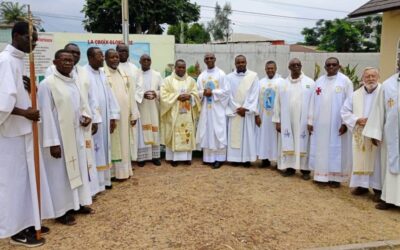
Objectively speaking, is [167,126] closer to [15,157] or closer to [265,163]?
[265,163]

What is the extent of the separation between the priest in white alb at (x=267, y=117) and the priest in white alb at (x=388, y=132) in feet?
7.03

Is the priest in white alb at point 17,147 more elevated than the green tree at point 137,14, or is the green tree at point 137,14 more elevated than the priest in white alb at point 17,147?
the green tree at point 137,14

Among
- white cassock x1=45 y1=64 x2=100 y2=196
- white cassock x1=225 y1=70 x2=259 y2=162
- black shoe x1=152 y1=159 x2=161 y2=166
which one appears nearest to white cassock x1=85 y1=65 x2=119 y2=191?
white cassock x1=45 y1=64 x2=100 y2=196

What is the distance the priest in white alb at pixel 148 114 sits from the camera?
300 inches

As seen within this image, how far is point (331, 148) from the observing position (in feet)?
21.1

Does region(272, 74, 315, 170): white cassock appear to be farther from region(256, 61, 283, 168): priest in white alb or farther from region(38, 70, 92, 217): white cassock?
region(38, 70, 92, 217): white cassock

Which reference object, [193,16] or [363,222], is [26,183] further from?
[193,16]

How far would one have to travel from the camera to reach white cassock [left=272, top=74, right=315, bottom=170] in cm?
682

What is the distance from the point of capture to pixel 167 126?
7.82 metres

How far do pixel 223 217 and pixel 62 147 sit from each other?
7.26 ft

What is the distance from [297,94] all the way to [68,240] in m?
4.46

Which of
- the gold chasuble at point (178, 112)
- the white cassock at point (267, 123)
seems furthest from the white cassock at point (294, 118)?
the gold chasuble at point (178, 112)

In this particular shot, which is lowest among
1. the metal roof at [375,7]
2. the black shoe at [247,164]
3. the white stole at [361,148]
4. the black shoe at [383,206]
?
the black shoe at [383,206]

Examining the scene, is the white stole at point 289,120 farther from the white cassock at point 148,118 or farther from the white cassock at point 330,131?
the white cassock at point 148,118
